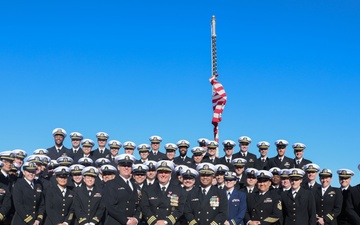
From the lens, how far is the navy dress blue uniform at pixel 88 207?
1942 centimetres

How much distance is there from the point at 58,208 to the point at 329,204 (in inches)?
375

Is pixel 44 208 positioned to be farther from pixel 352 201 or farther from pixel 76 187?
pixel 352 201

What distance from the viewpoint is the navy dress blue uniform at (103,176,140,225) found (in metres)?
19.1

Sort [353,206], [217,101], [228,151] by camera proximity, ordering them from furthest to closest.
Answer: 1. [217,101]
2. [228,151]
3. [353,206]

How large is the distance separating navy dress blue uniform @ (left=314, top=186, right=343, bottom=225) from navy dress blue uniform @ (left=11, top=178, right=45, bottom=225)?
9.75m

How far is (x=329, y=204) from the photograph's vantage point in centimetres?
2148

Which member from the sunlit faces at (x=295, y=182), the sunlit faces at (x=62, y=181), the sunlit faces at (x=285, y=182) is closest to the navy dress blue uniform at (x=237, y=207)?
the sunlit faces at (x=285, y=182)

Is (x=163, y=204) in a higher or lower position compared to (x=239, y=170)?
lower

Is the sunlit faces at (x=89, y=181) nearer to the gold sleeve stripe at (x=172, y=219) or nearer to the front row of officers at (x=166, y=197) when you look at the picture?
the front row of officers at (x=166, y=197)

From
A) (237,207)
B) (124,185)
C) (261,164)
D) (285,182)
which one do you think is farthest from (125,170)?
(261,164)

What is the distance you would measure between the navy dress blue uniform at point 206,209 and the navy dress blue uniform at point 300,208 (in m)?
2.63

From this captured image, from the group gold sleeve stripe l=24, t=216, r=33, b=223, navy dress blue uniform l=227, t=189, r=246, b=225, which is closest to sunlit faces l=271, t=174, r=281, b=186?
navy dress blue uniform l=227, t=189, r=246, b=225

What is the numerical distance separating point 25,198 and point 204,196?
6003 mm

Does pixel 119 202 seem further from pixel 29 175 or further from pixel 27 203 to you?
pixel 29 175
